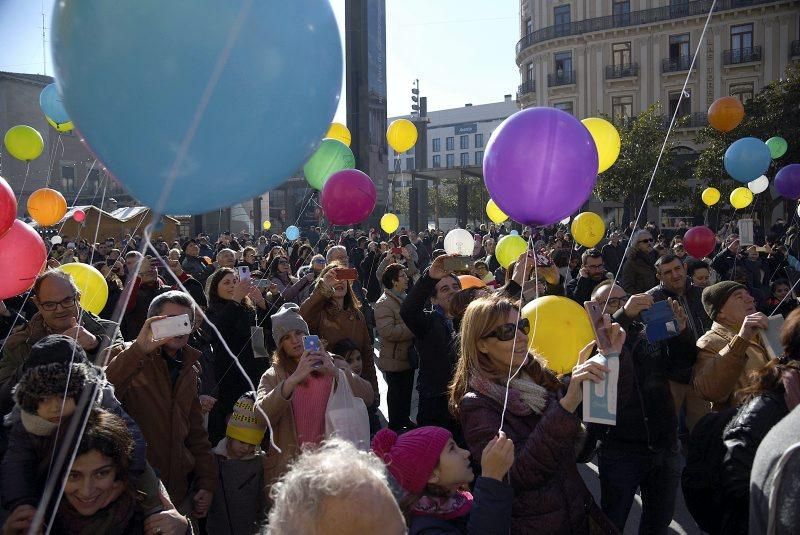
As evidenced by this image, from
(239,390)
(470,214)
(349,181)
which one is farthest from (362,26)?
(470,214)

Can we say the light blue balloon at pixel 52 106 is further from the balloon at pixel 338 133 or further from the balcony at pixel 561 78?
the balcony at pixel 561 78

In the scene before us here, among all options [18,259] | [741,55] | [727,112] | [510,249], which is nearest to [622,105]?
[741,55]

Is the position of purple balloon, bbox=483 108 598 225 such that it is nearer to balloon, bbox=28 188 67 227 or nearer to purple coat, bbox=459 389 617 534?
purple coat, bbox=459 389 617 534

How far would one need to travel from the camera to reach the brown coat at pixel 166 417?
2.94 metres

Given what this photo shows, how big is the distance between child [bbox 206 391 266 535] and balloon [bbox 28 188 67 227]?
276 inches

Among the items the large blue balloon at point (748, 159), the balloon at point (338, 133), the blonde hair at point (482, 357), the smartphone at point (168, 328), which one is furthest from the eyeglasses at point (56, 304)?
the large blue balloon at point (748, 159)

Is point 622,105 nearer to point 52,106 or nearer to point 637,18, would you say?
point 637,18

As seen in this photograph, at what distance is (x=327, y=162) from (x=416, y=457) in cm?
584

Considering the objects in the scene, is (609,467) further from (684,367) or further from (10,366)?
(10,366)

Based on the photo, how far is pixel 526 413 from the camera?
8.05 ft

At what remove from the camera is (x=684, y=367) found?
11.6 ft

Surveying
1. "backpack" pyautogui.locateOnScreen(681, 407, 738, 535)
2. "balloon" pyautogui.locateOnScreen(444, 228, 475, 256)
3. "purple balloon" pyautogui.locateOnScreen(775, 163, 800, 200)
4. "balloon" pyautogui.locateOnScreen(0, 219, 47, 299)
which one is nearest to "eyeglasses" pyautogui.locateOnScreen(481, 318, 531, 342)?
"backpack" pyautogui.locateOnScreen(681, 407, 738, 535)

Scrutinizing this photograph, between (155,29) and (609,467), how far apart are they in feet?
9.50

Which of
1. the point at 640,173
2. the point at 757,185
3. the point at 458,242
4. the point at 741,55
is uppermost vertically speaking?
the point at 741,55
